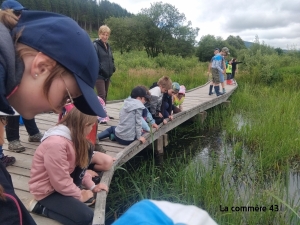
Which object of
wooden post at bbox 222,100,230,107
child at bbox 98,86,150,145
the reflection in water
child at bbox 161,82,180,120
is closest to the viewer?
the reflection in water

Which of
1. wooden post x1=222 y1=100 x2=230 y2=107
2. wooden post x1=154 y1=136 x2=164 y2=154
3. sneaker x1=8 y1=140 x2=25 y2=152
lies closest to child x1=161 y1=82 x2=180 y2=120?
wooden post x1=154 y1=136 x2=164 y2=154

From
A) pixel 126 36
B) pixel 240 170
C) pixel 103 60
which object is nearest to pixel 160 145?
pixel 240 170

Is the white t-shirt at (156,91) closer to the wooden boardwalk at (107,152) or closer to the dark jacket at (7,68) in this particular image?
the wooden boardwalk at (107,152)

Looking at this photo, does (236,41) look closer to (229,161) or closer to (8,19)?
(229,161)

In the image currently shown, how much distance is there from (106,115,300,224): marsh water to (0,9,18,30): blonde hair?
2.76 meters

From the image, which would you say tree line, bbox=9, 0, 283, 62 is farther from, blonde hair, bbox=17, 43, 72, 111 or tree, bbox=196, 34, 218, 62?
blonde hair, bbox=17, 43, 72, 111

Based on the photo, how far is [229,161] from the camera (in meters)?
4.89

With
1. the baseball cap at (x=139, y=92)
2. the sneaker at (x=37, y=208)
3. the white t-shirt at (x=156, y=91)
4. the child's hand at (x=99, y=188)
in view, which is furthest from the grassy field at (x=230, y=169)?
the white t-shirt at (x=156, y=91)

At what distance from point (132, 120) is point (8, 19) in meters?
3.40

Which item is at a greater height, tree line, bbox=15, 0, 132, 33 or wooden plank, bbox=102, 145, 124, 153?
tree line, bbox=15, 0, 132, 33

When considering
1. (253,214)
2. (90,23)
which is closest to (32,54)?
(253,214)

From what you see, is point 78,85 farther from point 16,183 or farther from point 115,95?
point 115,95

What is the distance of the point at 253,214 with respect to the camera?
2.97m

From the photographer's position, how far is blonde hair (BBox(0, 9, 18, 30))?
0.84m
